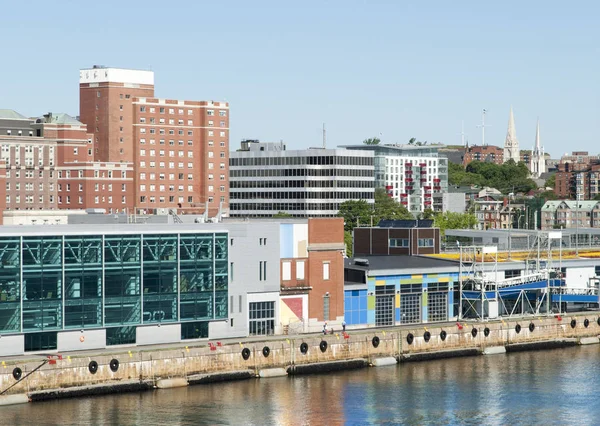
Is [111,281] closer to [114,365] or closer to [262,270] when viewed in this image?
[114,365]

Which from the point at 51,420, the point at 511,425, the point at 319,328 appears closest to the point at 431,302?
the point at 319,328

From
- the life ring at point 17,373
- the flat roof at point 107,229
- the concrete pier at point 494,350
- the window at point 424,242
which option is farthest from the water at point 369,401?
the window at point 424,242

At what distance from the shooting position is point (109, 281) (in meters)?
97.6

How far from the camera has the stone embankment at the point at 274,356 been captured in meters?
87.4

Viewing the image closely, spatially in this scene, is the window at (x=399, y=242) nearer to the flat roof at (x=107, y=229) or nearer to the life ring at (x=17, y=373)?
the flat roof at (x=107, y=229)

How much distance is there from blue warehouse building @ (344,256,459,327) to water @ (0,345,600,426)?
11.7 meters

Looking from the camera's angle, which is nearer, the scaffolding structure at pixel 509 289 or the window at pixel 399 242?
the scaffolding structure at pixel 509 289

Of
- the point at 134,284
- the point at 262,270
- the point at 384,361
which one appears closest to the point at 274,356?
the point at 262,270

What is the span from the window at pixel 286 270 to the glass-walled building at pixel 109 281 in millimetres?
6726

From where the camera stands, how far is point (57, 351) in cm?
9500

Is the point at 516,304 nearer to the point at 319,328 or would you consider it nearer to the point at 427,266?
the point at 427,266

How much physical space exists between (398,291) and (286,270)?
13.3 meters

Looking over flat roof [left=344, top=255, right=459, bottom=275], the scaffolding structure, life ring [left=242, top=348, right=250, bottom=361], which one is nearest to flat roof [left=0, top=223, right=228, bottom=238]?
life ring [left=242, top=348, right=250, bottom=361]

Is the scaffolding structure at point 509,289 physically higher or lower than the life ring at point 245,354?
higher
